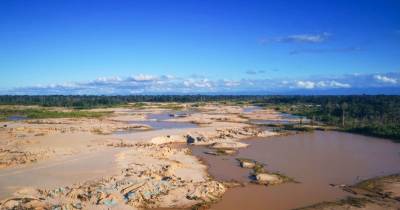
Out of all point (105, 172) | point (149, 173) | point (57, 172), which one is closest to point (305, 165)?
point (149, 173)

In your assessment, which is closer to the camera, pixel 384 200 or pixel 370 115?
pixel 384 200

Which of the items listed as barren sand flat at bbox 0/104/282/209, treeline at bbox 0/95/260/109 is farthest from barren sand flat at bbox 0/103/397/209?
treeline at bbox 0/95/260/109

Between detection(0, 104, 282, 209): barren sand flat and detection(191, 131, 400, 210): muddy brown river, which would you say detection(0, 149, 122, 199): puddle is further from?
detection(191, 131, 400, 210): muddy brown river

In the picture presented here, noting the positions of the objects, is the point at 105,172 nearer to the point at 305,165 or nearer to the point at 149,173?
the point at 149,173

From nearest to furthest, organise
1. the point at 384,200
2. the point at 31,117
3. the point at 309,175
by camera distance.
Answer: the point at 384,200, the point at 309,175, the point at 31,117

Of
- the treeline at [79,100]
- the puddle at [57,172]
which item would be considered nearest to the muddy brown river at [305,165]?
the puddle at [57,172]

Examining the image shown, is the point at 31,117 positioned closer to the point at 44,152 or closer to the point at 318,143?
the point at 44,152

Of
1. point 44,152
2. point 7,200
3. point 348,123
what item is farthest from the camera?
point 348,123

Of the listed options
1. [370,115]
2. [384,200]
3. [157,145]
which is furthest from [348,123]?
[384,200]
